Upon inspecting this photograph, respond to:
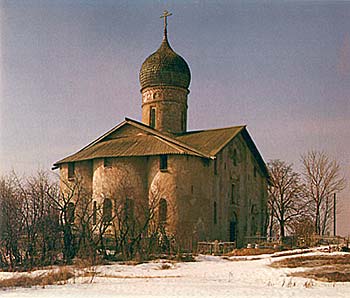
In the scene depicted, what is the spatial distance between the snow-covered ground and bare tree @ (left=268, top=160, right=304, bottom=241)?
2730cm

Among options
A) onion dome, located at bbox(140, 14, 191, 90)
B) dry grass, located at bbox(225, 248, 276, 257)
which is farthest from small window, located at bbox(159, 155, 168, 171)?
onion dome, located at bbox(140, 14, 191, 90)

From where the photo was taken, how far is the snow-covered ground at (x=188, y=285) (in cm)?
1528

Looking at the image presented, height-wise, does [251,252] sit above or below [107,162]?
below

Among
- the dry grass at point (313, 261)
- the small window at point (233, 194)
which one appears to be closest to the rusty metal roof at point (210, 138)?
the small window at point (233, 194)

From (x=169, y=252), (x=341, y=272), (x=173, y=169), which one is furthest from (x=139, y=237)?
(x=341, y=272)

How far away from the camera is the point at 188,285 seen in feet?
55.2

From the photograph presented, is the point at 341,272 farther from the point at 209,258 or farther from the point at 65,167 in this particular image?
the point at 65,167

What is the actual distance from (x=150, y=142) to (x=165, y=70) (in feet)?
23.9

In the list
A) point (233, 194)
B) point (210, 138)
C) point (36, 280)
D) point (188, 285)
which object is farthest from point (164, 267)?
point (233, 194)

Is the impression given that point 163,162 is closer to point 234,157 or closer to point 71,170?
point 234,157

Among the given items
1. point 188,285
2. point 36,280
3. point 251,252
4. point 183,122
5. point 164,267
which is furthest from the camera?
point 183,122

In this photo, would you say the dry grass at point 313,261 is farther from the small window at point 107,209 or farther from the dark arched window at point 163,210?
the dark arched window at point 163,210

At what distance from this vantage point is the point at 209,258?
93.0 feet

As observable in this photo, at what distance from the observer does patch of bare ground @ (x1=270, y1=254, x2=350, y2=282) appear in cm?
1869
